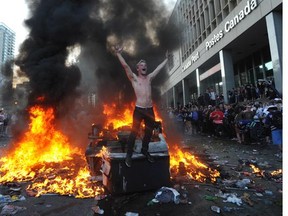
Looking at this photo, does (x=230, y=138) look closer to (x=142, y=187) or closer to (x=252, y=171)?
(x=252, y=171)

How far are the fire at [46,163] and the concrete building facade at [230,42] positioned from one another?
17.0 feet

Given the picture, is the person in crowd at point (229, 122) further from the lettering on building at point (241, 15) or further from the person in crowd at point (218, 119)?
the lettering on building at point (241, 15)

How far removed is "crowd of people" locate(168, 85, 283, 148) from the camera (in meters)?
8.21

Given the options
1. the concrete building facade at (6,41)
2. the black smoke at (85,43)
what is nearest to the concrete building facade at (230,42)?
the black smoke at (85,43)

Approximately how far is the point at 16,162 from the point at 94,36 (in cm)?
660

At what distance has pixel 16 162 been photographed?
7.02m

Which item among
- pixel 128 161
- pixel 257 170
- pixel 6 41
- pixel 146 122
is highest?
pixel 6 41

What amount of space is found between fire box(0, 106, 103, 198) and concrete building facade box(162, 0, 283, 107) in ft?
17.0

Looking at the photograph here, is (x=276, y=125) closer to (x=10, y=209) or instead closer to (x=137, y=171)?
(x=137, y=171)

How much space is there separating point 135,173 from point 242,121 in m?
7.37

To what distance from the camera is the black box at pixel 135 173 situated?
4.15 meters

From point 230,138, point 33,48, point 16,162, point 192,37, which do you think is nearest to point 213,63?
point 192,37

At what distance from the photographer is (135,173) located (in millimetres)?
4250

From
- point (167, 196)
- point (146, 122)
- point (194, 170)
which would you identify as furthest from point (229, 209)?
point (194, 170)
